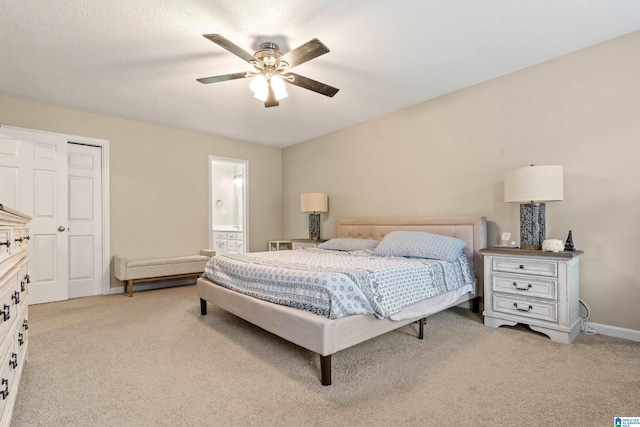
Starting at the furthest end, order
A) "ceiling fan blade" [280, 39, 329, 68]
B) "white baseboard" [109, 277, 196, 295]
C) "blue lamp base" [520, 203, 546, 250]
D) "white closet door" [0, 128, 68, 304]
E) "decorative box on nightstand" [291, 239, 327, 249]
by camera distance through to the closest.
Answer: "decorative box on nightstand" [291, 239, 327, 249], "white baseboard" [109, 277, 196, 295], "white closet door" [0, 128, 68, 304], "blue lamp base" [520, 203, 546, 250], "ceiling fan blade" [280, 39, 329, 68]

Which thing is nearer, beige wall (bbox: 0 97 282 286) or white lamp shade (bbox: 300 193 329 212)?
beige wall (bbox: 0 97 282 286)

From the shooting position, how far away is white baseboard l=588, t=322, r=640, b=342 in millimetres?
2453

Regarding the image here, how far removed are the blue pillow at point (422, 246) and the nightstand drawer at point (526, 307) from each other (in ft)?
1.72

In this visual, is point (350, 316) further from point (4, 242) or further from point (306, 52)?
point (306, 52)

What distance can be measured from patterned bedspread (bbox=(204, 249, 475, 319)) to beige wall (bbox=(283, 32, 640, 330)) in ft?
3.19

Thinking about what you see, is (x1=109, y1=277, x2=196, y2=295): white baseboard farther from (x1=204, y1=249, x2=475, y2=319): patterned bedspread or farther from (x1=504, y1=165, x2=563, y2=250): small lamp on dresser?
(x1=504, y1=165, x2=563, y2=250): small lamp on dresser

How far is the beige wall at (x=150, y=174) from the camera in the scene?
396cm

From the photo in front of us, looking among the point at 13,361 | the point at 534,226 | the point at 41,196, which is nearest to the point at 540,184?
the point at 534,226

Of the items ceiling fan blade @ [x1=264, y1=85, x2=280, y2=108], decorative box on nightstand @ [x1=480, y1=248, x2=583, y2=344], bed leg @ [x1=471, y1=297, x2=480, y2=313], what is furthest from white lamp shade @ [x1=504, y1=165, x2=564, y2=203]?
ceiling fan blade @ [x1=264, y1=85, x2=280, y2=108]

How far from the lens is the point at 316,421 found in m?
1.50

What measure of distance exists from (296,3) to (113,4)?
1236 millimetres

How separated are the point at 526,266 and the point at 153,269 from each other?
431 cm

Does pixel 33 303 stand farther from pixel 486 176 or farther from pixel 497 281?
pixel 486 176

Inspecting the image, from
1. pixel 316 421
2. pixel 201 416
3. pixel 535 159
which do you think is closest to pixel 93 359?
pixel 201 416
